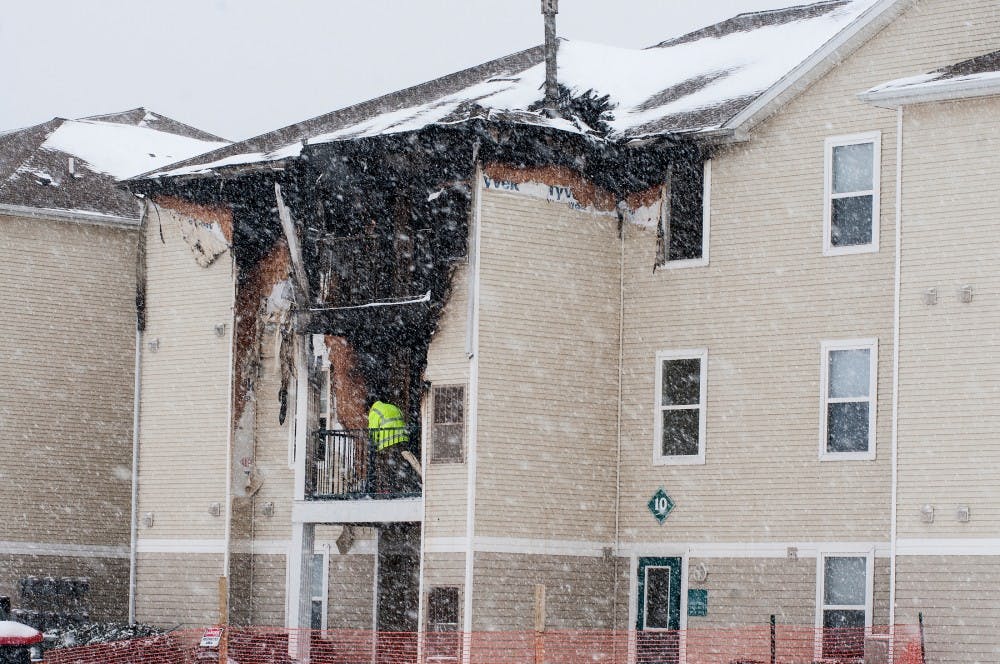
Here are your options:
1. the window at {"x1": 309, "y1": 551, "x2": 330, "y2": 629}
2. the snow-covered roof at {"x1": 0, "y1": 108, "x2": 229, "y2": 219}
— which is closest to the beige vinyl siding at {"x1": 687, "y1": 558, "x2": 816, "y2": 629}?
the window at {"x1": 309, "y1": 551, "x2": 330, "y2": 629}

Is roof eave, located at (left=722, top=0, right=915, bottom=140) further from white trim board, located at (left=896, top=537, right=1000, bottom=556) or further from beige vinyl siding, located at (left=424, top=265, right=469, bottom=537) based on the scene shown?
white trim board, located at (left=896, top=537, right=1000, bottom=556)

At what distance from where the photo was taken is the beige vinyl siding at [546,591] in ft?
80.5

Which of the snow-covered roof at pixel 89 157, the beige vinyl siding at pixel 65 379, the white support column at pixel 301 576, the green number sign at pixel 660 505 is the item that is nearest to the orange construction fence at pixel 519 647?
the white support column at pixel 301 576

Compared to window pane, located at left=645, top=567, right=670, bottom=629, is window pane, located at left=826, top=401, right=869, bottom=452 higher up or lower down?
higher up

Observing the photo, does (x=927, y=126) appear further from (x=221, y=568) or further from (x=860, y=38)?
(x=221, y=568)

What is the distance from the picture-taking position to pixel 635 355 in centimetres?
2619

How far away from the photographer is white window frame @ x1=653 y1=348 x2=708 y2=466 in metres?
25.5

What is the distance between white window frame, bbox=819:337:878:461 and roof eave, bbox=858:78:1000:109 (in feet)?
10.5

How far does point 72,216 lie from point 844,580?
15.3m

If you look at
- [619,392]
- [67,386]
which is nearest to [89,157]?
[67,386]

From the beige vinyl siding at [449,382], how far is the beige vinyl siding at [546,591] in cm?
78

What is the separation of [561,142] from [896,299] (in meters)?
5.55

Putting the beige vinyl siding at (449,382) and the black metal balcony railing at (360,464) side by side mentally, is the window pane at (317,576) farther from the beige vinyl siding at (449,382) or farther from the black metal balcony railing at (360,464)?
the beige vinyl siding at (449,382)

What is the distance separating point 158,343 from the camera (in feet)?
97.5
